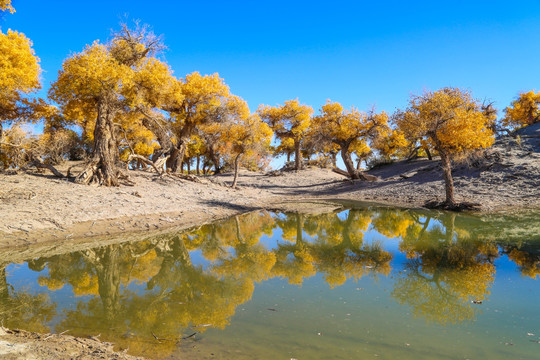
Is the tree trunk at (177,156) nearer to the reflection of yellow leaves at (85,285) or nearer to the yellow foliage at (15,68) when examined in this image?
the yellow foliage at (15,68)

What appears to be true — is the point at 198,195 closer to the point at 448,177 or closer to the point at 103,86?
the point at 103,86

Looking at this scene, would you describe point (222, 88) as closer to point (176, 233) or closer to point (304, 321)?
point (176, 233)

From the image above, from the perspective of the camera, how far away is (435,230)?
43.6ft

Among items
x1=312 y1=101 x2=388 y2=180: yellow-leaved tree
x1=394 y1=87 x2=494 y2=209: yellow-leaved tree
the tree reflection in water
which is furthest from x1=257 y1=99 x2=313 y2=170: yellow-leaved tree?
the tree reflection in water

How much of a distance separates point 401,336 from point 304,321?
5.18ft

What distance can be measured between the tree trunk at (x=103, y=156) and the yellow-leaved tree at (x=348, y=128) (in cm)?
2096

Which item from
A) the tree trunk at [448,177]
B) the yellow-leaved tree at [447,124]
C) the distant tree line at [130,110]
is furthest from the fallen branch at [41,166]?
the tree trunk at [448,177]

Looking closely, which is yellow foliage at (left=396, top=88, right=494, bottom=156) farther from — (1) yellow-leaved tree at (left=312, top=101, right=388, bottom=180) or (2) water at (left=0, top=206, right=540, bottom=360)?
(1) yellow-leaved tree at (left=312, top=101, right=388, bottom=180)

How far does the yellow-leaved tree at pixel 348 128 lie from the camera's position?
31.4m

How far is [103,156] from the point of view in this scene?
1852cm

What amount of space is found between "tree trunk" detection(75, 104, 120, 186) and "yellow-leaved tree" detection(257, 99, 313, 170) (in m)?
23.8

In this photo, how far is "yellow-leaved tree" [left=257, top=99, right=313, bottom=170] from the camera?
39.3 meters

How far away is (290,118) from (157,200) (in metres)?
26.0

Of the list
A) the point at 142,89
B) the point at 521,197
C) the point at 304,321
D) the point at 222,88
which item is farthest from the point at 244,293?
the point at 222,88
